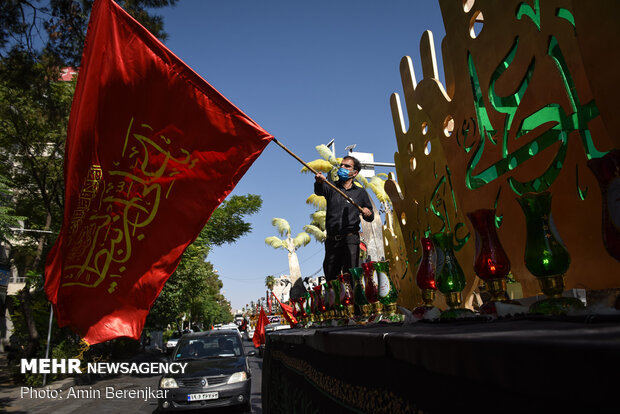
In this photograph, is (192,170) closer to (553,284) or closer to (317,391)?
(317,391)

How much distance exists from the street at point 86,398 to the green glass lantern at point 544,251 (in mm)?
7449

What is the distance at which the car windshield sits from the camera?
8.08 m

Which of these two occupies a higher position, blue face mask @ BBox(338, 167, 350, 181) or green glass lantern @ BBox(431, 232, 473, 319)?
blue face mask @ BBox(338, 167, 350, 181)

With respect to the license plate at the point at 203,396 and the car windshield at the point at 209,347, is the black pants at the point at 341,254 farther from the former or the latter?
the car windshield at the point at 209,347

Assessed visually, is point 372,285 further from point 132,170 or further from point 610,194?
point 132,170

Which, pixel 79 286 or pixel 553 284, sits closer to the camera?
pixel 553 284

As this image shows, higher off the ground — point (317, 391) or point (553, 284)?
point (553, 284)

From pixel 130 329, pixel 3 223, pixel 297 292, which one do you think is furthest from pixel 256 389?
pixel 130 329

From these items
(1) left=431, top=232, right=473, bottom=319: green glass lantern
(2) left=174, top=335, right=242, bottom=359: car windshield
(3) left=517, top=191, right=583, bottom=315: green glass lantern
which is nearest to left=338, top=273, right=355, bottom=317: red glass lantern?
(1) left=431, top=232, right=473, bottom=319: green glass lantern

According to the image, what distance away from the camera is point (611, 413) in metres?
0.47

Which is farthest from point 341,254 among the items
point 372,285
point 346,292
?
point 372,285

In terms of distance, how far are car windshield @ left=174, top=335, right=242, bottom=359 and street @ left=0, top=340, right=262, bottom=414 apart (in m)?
1.21

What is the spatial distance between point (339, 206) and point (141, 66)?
7.36 ft

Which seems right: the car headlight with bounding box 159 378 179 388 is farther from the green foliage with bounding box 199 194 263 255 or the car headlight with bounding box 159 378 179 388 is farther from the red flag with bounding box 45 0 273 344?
the green foliage with bounding box 199 194 263 255
